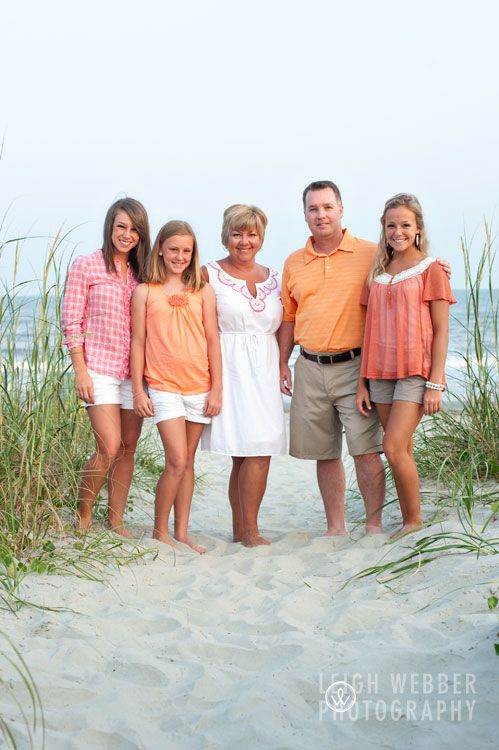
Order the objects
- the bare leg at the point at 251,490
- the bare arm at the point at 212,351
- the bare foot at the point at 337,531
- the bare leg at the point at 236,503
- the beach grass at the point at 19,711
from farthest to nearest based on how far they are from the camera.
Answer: the bare leg at the point at 236,503
the bare foot at the point at 337,531
the bare leg at the point at 251,490
the bare arm at the point at 212,351
the beach grass at the point at 19,711

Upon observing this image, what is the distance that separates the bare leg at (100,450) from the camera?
14.6 feet

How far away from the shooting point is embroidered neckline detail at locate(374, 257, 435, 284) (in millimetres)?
4324

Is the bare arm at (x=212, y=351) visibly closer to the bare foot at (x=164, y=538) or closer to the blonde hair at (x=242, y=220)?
the blonde hair at (x=242, y=220)

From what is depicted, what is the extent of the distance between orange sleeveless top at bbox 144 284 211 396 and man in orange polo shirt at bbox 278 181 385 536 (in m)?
0.53

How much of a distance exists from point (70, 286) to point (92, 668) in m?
2.20

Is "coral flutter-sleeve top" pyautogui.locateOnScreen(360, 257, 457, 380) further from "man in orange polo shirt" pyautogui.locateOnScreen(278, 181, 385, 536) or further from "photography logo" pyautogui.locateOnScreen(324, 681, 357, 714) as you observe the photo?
"photography logo" pyautogui.locateOnScreen(324, 681, 357, 714)

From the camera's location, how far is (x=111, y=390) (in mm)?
4516

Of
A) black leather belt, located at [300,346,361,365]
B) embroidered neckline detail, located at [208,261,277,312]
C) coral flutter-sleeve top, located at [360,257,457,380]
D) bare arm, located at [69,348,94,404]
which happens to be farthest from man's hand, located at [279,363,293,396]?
bare arm, located at [69,348,94,404]

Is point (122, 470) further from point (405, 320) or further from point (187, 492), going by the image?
point (405, 320)

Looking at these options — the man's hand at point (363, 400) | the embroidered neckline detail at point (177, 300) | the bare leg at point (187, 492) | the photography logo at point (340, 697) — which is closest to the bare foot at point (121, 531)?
the bare leg at point (187, 492)

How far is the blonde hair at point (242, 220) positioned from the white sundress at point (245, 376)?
0.27 meters

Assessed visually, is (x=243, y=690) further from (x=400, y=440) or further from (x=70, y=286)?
(x=70, y=286)

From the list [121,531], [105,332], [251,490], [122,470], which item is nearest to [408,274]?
[251,490]

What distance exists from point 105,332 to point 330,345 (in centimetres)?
123
